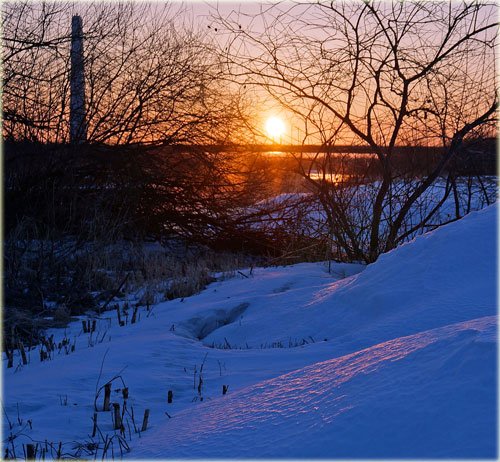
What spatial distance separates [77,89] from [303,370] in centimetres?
780

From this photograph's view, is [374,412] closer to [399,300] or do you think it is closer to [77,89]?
[399,300]

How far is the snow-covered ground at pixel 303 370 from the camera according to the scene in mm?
2029

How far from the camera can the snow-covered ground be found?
203 cm

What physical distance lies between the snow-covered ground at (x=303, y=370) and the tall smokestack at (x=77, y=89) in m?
4.28

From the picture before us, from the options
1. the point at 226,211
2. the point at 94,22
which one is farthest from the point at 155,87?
the point at 226,211

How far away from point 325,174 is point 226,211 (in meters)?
3.18

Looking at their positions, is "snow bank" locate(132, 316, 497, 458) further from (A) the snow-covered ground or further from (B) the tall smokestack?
(B) the tall smokestack

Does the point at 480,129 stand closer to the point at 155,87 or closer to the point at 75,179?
the point at 155,87

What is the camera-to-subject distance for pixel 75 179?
402 inches

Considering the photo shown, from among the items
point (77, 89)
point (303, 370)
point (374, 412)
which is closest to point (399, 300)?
point (303, 370)

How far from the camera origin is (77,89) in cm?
995

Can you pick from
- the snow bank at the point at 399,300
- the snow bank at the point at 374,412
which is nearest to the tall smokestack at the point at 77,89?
the snow bank at the point at 399,300

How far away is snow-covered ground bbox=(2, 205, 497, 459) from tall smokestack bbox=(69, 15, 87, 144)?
14.0 feet

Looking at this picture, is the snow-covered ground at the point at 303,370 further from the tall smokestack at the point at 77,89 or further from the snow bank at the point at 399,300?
the tall smokestack at the point at 77,89
